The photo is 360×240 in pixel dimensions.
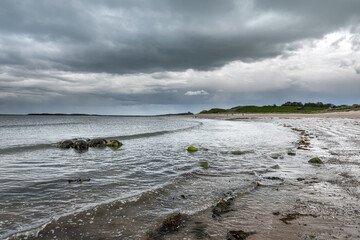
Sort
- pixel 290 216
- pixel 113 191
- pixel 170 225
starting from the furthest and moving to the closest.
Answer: pixel 113 191, pixel 290 216, pixel 170 225

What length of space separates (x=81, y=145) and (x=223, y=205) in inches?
573

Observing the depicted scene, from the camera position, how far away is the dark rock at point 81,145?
1648 centimetres

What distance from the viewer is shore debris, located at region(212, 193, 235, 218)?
509 cm

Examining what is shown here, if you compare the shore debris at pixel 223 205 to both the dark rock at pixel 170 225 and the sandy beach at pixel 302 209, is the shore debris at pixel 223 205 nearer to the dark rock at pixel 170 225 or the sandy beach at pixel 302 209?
the sandy beach at pixel 302 209

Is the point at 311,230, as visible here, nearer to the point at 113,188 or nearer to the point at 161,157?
the point at 113,188

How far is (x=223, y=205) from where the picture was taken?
550cm

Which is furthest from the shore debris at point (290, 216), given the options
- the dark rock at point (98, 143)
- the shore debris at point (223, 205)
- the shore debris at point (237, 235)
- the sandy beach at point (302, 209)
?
the dark rock at point (98, 143)

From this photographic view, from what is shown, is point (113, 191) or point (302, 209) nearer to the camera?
point (302, 209)

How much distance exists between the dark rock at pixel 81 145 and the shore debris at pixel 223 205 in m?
13.8

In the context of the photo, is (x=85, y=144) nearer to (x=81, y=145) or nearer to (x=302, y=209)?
(x=81, y=145)

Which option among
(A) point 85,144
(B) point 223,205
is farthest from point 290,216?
(A) point 85,144

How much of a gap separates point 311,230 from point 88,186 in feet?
22.5

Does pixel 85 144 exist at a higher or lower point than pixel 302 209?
higher

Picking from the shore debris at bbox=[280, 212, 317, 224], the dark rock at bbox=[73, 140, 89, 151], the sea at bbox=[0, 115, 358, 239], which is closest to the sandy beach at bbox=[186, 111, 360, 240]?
the shore debris at bbox=[280, 212, 317, 224]
